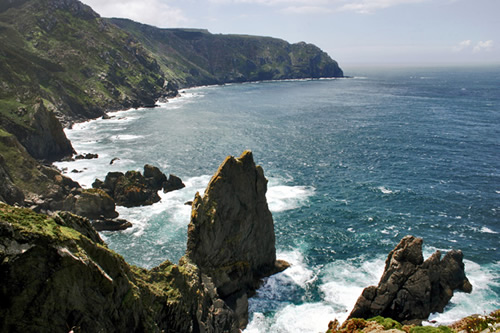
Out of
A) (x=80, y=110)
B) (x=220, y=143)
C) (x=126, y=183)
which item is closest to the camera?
(x=126, y=183)

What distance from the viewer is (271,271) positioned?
49.7 meters

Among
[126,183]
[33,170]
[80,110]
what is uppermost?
[80,110]

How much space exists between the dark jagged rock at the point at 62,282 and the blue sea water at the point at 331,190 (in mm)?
22480

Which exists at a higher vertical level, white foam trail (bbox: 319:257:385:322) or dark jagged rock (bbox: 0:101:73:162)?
dark jagged rock (bbox: 0:101:73:162)

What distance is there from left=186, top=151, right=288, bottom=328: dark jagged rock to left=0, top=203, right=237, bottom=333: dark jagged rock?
16238 mm

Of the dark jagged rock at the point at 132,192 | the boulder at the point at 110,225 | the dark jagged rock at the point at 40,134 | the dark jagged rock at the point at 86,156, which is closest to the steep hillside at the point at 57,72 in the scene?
the dark jagged rock at the point at 40,134

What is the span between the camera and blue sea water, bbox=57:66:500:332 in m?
46.5

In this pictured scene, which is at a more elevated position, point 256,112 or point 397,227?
point 256,112

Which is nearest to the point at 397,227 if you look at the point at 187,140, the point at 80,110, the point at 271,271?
the point at 271,271

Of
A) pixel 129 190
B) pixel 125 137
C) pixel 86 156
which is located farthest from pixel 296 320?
pixel 125 137

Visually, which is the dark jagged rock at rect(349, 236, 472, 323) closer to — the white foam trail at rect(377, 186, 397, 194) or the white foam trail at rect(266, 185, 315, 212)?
the white foam trail at rect(266, 185, 315, 212)

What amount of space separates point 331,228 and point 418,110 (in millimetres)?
133750

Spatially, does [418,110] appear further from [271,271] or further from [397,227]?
[271,271]

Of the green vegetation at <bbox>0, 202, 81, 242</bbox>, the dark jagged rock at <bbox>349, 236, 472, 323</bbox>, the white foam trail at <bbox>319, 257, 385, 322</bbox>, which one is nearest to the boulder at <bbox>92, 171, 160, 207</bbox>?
the white foam trail at <bbox>319, 257, 385, 322</bbox>
